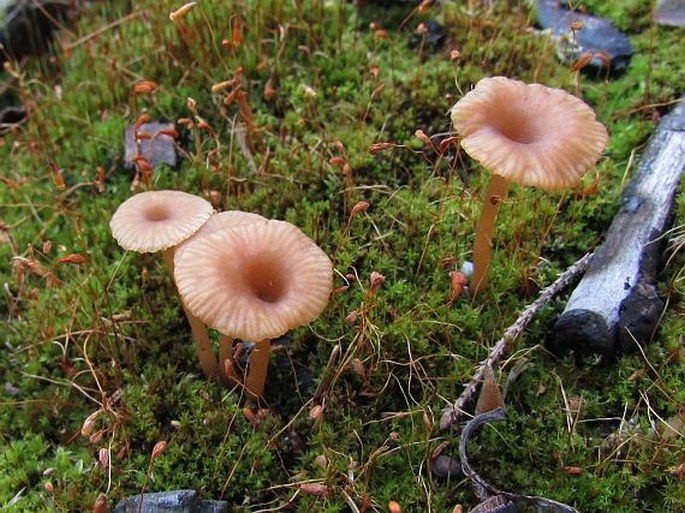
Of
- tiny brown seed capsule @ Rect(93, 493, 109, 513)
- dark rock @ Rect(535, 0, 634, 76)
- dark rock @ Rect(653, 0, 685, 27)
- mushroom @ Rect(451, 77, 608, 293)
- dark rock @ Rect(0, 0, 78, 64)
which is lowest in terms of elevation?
tiny brown seed capsule @ Rect(93, 493, 109, 513)

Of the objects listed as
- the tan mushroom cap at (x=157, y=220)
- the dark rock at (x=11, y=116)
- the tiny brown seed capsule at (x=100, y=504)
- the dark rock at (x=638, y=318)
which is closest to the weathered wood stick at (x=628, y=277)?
the dark rock at (x=638, y=318)

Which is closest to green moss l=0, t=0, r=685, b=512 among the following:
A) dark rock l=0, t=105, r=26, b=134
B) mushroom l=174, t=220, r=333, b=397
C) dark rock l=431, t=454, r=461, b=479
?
dark rock l=431, t=454, r=461, b=479

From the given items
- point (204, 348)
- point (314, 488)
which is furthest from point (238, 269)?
point (314, 488)

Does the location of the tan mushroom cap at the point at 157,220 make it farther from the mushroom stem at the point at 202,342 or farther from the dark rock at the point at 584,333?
the dark rock at the point at 584,333

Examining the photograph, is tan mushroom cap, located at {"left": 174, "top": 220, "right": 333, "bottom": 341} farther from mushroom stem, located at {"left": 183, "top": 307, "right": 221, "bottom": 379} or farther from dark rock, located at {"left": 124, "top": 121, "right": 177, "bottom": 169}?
dark rock, located at {"left": 124, "top": 121, "right": 177, "bottom": 169}

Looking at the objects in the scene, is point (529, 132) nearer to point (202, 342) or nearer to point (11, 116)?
point (202, 342)
